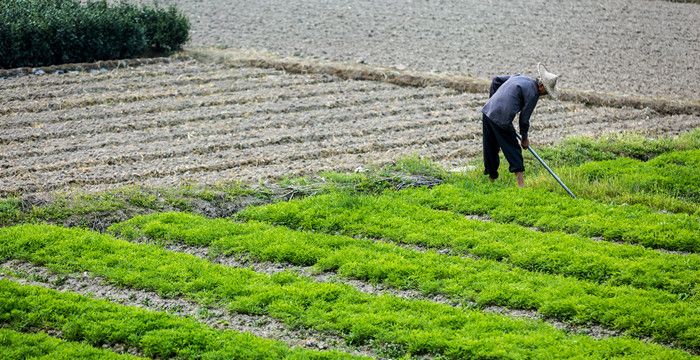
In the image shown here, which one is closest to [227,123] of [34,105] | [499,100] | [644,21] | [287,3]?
[34,105]

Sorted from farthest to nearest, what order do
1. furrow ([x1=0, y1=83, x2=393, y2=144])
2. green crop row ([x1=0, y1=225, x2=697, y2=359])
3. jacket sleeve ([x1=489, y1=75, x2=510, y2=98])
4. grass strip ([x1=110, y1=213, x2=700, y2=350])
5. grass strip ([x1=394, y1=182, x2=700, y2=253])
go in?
1. furrow ([x1=0, y1=83, x2=393, y2=144])
2. jacket sleeve ([x1=489, y1=75, x2=510, y2=98])
3. grass strip ([x1=394, y1=182, x2=700, y2=253])
4. grass strip ([x1=110, y1=213, x2=700, y2=350])
5. green crop row ([x1=0, y1=225, x2=697, y2=359])

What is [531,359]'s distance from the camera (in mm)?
8281

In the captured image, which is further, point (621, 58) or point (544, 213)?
point (621, 58)

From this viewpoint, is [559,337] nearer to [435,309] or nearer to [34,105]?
[435,309]

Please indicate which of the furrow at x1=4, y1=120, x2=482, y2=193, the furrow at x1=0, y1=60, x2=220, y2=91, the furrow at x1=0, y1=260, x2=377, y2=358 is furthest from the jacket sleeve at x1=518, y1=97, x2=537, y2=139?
the furrow at x1=0, y1=60, x2=220, y2=91

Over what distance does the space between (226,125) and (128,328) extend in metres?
7.26

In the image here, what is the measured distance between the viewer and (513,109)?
12383 mm

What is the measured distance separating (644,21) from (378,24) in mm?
7140

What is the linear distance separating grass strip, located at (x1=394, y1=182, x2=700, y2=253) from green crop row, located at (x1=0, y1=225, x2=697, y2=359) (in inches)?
94.6

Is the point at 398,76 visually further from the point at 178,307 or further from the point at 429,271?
the point at 178,307

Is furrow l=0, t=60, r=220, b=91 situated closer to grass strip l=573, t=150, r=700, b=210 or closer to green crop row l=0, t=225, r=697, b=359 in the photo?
green crop row l=0, t=225, r=697, b=359

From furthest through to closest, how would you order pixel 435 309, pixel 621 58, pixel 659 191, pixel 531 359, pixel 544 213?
pixel 621 58 → pixel 659 191 → pixel 544 213 → pixel 435 309 → pixel 531 359

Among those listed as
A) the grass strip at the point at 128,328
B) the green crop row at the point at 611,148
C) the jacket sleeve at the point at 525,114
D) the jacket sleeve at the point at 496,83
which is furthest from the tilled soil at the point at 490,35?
the grass strip at the point at 128,328

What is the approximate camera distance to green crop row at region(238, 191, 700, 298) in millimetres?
10156
